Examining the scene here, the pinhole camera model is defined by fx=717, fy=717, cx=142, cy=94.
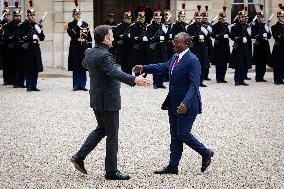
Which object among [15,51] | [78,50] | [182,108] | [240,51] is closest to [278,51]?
[240,51]

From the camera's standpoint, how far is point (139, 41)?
18.6 metres

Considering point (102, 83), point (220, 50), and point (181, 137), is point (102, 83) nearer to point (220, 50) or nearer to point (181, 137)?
point (181, 137)

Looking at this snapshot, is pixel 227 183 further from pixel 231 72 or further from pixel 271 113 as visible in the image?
pixel 231 72

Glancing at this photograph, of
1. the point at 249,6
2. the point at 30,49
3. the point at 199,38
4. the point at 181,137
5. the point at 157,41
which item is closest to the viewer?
the point at 181,137

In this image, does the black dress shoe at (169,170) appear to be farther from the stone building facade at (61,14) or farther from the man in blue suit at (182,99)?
the stone building facade at (61,14)

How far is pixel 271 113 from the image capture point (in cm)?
1302

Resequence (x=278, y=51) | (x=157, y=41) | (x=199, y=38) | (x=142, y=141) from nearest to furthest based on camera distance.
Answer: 1. (x=142, y=141)
2. (x=157, y=41)
3. (x=199, y=38)
4. (x=278, y=51)

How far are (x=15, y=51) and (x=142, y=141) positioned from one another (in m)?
9.43

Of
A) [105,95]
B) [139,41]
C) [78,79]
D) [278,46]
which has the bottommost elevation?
[78,79]

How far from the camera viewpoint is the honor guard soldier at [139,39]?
18.4 metres

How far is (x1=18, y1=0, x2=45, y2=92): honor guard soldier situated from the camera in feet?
56.7

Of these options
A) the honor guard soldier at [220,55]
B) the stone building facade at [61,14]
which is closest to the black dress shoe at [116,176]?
the honor guard soldier at [220,55]

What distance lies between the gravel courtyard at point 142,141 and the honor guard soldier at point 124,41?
299 cm

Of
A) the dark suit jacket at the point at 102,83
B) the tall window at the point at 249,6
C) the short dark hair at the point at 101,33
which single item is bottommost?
the dark suit jacket at the point at 102,83
